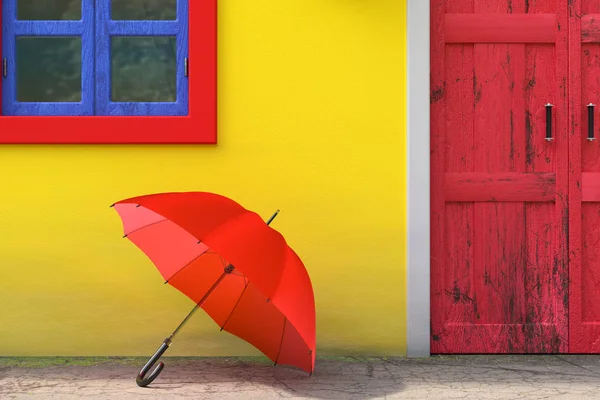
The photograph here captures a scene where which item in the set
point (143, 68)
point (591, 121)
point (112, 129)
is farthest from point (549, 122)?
point (112, 129)

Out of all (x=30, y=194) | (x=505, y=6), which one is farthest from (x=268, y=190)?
(x=505, y=6)

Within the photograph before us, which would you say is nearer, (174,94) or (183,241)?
(183,241)

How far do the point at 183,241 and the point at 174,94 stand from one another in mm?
1059

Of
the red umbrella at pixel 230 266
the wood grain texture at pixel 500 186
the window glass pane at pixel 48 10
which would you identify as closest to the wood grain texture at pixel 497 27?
the wood grain texture at pixel 500 186

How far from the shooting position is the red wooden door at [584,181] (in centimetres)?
424

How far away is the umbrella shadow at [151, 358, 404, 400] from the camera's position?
11.6ft

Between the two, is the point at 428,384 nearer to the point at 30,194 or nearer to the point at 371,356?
the point at 371,356

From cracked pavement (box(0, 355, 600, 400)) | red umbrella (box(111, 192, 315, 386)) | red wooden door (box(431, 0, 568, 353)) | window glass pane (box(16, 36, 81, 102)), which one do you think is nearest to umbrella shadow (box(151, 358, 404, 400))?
cracked pavement (box(0, 355, 600, 400))

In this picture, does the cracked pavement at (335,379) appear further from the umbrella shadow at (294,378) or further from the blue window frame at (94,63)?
the blue window frame at (94,63)

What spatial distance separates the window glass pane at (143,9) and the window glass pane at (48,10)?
214 millimetres

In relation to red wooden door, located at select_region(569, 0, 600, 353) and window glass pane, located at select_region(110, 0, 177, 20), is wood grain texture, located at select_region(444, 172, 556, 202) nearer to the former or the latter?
red wooden door, located at select_region(569, 0, 600, 353)

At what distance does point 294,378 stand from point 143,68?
191cm

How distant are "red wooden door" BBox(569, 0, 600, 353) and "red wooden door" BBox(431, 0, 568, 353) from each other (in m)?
0.05

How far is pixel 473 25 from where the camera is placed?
13.9 ft
